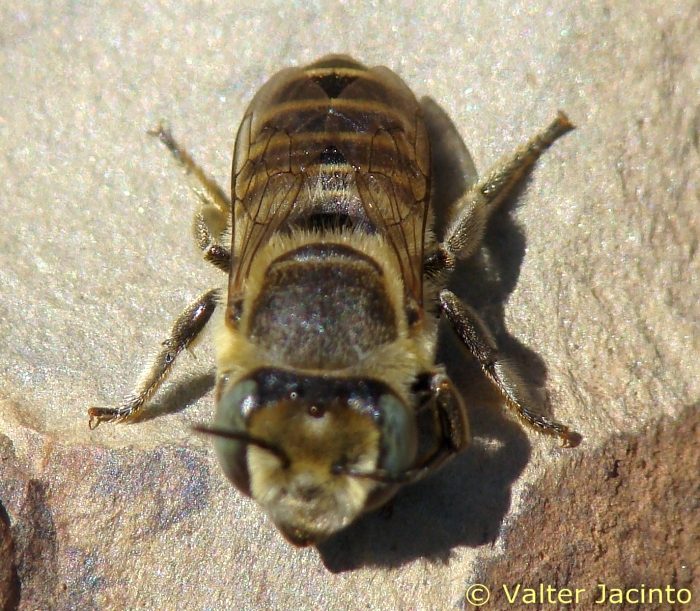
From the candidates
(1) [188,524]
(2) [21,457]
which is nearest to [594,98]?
(1) [188,524]

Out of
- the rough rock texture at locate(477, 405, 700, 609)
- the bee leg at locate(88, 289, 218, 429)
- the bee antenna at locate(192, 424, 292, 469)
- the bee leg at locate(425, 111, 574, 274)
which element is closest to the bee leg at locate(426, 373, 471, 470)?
the rough rock texture at locate(477, 405, 700, 609)

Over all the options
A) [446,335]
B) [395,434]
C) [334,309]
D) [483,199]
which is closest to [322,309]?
[334,309]

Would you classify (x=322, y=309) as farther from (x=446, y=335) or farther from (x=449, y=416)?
(x=446, y=335)

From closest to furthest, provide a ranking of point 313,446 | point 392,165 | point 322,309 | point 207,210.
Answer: point 313,446 < point 322,309 < point 392,165 < point 207,210

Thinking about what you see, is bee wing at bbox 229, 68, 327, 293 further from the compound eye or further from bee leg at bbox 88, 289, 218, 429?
the compound eye

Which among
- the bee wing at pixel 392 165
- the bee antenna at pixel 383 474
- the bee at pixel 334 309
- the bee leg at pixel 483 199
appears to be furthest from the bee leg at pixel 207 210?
the bee antenna at pixel 383 474

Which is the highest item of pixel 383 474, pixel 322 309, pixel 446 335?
pixel 322 309

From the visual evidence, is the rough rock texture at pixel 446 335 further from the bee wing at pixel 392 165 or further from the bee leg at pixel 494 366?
the bee wing at pixel 392 165
